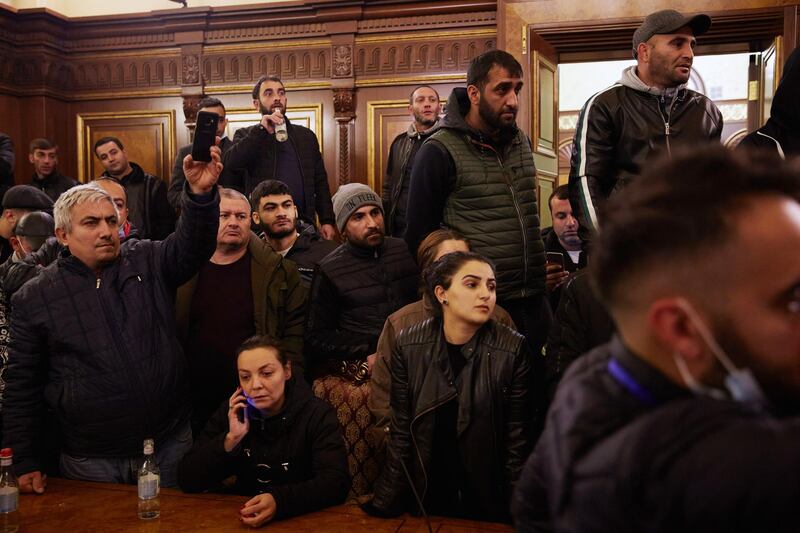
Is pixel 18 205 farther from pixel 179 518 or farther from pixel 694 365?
pixel 694 365

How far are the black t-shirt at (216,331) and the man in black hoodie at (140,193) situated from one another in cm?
232

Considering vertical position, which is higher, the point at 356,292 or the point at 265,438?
the point at 356,292

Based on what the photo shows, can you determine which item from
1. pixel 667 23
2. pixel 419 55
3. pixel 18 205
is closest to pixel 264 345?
pixel 667 23

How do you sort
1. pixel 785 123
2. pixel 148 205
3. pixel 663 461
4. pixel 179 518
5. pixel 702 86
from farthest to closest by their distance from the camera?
pixel 702 86, pixel 148 205, pixel 785 123, pixel 179 518, pixel 663 461

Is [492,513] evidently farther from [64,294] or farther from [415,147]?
[415,147]

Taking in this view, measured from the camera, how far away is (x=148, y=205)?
18.3ft

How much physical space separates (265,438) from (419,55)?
15.4ft

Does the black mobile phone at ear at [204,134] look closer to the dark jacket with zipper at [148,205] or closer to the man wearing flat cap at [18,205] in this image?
the man wearing flat cap at [18,205]

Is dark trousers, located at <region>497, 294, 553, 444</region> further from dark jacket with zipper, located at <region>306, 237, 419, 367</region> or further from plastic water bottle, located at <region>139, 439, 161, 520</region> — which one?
plastic water bottle, located at <region>139, 439, 161, 520</region>

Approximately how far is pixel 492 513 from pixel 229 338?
130cm

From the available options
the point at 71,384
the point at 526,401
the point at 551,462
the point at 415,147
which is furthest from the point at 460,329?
the point at 415,147

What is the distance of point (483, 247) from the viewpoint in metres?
3.19

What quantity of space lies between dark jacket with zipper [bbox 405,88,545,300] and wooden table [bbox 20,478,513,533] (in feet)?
3.93

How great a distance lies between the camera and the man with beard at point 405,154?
437cm
